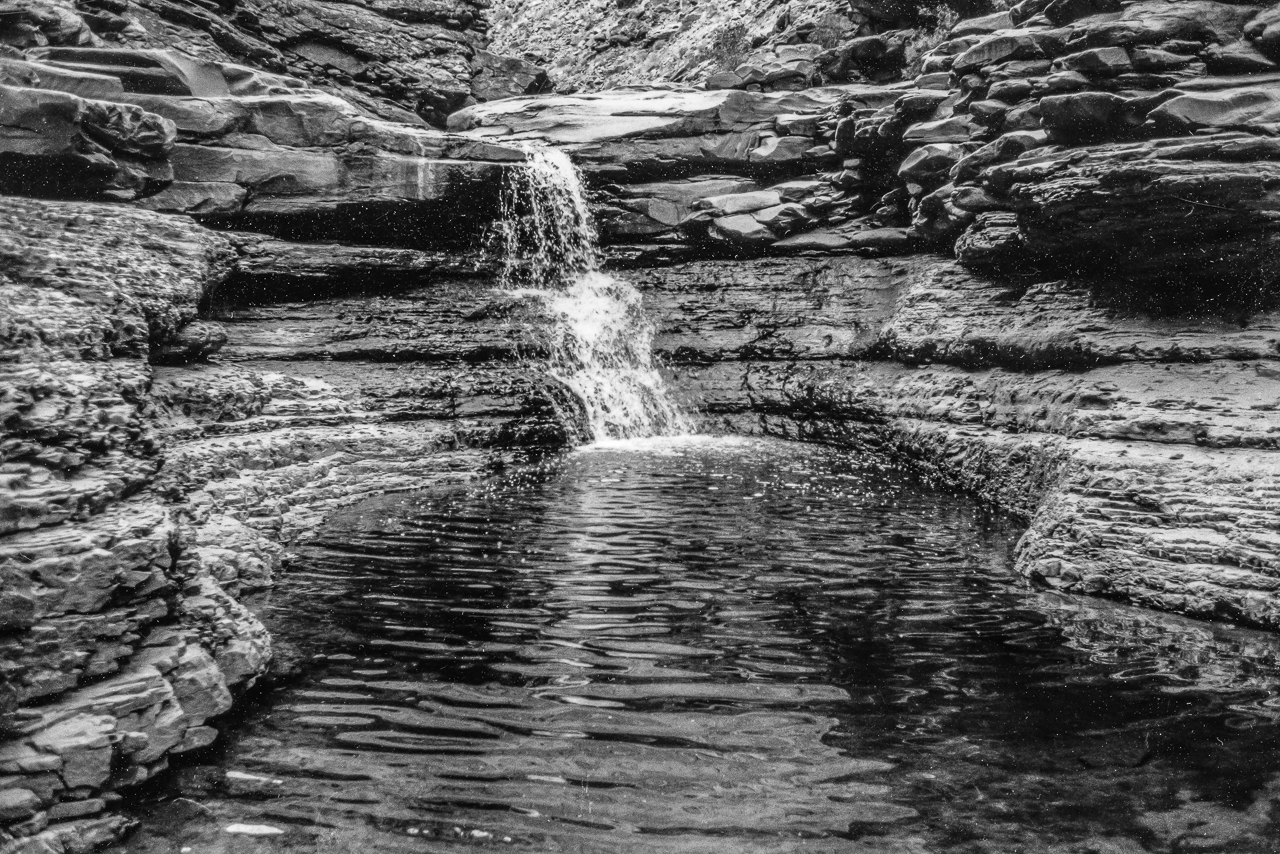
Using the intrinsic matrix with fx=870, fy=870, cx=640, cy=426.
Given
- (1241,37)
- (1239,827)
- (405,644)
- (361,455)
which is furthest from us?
(361,455)

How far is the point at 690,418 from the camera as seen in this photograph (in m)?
19.0

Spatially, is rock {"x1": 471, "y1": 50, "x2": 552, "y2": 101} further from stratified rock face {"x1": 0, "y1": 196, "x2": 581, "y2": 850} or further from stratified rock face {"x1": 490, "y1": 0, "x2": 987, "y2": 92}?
stratified rock face {"x1": 0, "y1": 196, "x2": 581, "y2": 850}

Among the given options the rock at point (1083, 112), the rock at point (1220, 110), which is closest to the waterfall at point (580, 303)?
the rock at point (1083, 112)

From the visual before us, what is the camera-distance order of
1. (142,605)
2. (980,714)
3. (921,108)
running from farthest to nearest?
1. (921,108)
2. (980,714)
3. (142,605)

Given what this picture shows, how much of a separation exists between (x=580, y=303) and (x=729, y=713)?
14776 millimetres

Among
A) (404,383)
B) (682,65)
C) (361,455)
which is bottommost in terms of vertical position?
(361,455)

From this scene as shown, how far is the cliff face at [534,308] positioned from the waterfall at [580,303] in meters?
0.59

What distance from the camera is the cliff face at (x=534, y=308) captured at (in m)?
5.14

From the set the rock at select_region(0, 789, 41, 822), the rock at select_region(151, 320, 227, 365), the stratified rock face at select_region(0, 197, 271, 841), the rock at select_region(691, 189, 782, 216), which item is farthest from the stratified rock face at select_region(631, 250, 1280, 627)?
the rock at select_region(151, 320, 227, 365)

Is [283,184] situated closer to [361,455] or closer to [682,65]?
[361,455]

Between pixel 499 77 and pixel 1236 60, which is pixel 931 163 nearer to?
pixel 1236 60

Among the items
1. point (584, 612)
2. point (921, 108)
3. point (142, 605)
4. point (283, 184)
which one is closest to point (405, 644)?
point (584, 612)

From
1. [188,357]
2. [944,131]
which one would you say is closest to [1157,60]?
[944,131]

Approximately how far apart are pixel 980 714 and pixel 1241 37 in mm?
10300
